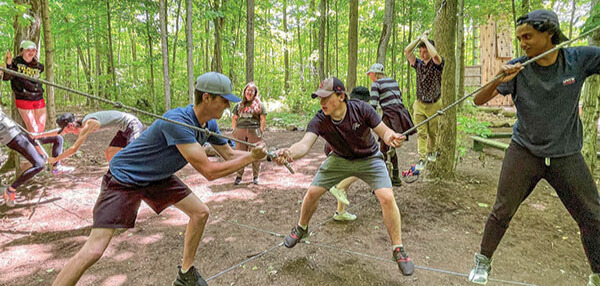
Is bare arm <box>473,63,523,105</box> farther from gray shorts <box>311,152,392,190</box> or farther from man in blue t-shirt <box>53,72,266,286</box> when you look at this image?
man in blue t-shirt <box>53,72,266,286</box>

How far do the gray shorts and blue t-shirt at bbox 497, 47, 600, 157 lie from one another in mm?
1270

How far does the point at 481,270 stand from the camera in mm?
2592

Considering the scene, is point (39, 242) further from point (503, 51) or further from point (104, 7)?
point (503, 51)

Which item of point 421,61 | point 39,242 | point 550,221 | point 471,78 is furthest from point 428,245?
point 471,78

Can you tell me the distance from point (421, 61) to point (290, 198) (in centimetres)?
315

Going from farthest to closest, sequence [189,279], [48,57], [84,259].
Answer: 1. [48,57]
2. [189,279]
3. [84,259]

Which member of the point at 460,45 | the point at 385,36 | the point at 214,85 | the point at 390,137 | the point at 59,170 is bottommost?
the point at 59,170

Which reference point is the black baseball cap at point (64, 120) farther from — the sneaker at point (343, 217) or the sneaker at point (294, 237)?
the sneaker at point (343, 217)

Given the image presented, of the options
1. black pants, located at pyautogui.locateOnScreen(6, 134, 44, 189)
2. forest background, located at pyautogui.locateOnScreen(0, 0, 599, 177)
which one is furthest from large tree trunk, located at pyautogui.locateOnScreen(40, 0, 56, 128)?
black pants, located at pyautogui.locateOnScreen(6, 134, 44, 189)

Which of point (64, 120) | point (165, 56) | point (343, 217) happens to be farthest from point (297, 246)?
point (165, 56)

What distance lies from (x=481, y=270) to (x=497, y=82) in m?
1.58

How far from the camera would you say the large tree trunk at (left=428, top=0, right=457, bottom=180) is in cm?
512

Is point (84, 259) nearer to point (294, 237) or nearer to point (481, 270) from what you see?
point (294, 237)

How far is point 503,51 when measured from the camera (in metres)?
19.4
